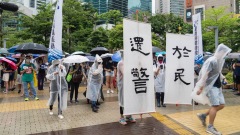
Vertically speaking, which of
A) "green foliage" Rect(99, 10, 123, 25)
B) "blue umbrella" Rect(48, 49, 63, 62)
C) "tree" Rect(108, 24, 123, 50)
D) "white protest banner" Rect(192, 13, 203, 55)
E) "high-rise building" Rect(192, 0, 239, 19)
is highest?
"high-rise building" Rect(192, 0, 239, 19)

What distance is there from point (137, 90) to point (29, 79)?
5068mm

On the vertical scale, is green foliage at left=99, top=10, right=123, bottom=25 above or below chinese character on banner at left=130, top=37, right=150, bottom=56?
above

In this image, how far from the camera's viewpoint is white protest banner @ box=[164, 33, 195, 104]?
26.4 feet

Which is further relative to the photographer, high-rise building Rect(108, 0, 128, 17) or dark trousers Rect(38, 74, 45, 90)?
high-rise building Rect(108, 0, 128, 17)

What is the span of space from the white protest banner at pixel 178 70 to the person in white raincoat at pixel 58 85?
10.1 feet

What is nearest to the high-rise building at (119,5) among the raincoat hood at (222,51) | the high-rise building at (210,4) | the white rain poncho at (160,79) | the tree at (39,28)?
the high-rise building at (210,4)

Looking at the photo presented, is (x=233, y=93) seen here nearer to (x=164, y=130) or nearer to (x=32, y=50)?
(x=164, y=130)

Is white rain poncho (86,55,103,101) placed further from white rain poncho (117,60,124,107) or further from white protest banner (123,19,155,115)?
white protest banner (123,19,155,115)

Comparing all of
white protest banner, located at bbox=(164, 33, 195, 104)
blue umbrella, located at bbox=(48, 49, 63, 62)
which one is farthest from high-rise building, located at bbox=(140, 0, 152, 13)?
blue umbrella, located at bbox=(48, 49, 63, 62)

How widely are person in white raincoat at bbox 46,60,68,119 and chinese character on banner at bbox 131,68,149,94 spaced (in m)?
2.17

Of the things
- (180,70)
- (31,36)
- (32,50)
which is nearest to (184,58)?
(180,70)

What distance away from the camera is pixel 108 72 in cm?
1221

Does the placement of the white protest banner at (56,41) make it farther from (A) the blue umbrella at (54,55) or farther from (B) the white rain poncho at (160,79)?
(B) the white rain poncho at (160,79)

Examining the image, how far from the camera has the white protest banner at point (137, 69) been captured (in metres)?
6.31
